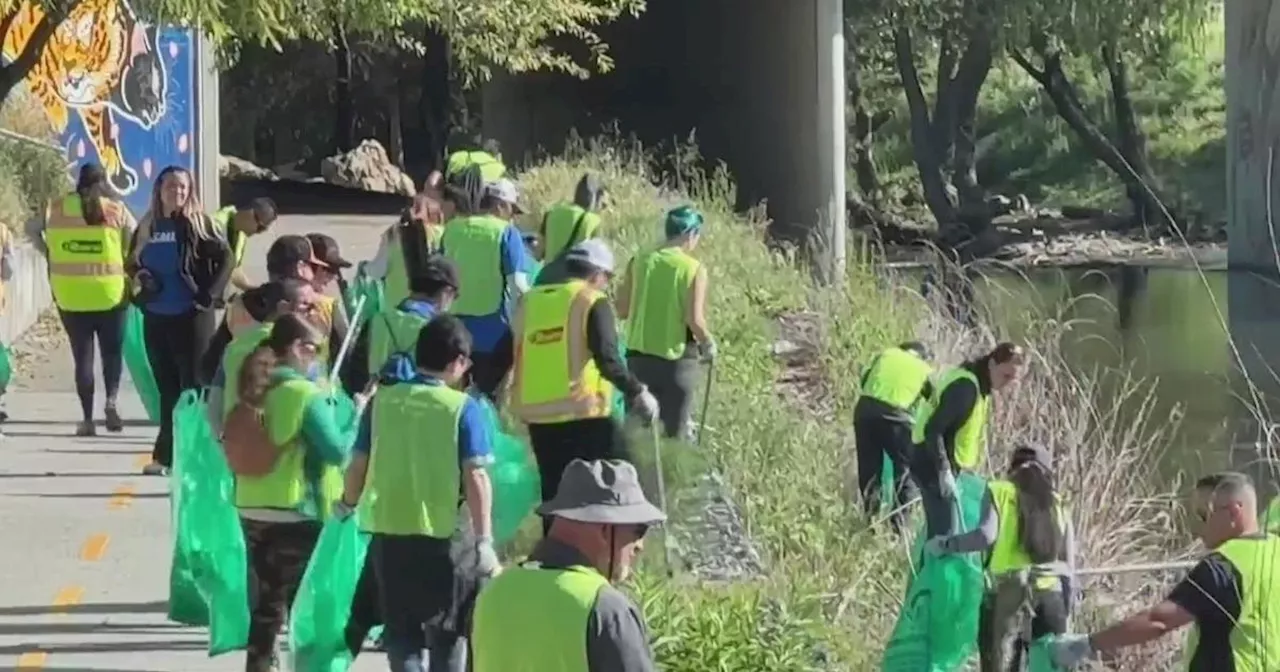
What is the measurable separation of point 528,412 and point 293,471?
6.45ft

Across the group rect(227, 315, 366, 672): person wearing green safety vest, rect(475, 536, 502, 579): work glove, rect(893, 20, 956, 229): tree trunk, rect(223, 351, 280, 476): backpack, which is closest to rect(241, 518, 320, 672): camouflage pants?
rect(227, 315, 366, 672): person wearing green safety vest

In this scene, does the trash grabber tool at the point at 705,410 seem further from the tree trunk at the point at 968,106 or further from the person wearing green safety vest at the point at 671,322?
the tree trunk at the point at 968,106

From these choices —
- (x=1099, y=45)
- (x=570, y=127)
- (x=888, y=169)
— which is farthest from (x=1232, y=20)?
(x=888, y=169)

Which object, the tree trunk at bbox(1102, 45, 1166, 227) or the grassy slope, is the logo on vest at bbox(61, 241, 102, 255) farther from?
the grassy slope

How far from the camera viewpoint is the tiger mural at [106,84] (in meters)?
23.0

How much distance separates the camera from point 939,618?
878 centimetres

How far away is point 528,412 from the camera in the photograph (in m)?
9.48

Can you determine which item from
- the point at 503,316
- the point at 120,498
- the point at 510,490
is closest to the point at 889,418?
the point at 503,316

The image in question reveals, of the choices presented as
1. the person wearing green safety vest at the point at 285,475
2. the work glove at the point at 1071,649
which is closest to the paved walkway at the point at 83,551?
the person wearing green safety vest at the point at 285,475

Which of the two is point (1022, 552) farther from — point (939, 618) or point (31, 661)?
point (31, 661)

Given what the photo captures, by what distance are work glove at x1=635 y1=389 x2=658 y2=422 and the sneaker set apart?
520 cm

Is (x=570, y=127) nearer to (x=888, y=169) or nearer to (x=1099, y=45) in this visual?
(x=1099, y=45)

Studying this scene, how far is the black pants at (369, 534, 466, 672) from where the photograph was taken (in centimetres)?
711

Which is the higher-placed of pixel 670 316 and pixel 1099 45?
pixel 1099 45
